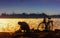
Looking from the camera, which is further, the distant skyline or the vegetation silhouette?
the distant skyline

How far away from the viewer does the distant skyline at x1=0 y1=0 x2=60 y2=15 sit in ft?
10.6

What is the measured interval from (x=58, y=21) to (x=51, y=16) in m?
0.15

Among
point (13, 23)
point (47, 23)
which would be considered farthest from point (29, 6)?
point (47, 23)

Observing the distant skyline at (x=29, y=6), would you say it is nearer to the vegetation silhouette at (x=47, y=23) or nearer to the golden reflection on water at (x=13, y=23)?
the golden reflection on water at (x=13, y=23)

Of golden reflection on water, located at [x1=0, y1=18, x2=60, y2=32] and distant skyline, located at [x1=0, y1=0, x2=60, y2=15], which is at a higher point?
distant skyline, located at [x1=0, y1=0, x2=60, y2=15]

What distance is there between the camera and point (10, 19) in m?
3.21

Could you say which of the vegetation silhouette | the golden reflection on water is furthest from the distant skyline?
the vegetation silhouette

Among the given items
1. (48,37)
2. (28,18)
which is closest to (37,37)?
(48,37)

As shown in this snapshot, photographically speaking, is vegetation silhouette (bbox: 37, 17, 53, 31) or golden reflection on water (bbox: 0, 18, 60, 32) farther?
golden reflection on water (bbox: 0, 18, 60, 32)

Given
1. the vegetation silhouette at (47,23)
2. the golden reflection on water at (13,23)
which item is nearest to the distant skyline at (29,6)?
the golden reflection on water at (13,23)

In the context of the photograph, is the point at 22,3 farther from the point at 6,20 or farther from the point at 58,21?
the point at 58,21

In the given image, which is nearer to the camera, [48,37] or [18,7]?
[48,37]

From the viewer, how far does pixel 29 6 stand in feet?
10.7

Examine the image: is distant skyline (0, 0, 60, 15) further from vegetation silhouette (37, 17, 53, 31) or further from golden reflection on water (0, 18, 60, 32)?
vegetation silhouette (37, 17, 53, 31)
